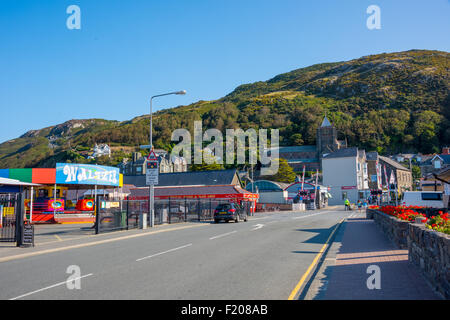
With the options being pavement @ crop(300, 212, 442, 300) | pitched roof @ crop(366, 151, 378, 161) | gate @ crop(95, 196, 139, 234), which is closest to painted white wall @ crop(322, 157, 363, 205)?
pitched roof @ crop(366, 151, 378, 161)

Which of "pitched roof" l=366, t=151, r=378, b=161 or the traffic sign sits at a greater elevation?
"pitched roof" l=366, t=151, r=378, b=161

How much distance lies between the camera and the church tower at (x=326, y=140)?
522ft

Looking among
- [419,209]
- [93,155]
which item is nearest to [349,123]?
[93,155]

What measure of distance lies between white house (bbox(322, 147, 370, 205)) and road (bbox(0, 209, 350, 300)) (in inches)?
3160

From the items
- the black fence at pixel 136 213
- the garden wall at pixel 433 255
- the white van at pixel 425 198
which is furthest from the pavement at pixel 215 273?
the white van at pixel 425 198

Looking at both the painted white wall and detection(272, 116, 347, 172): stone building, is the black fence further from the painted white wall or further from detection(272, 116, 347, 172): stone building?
detection(272, 116, 347, 172): stone building

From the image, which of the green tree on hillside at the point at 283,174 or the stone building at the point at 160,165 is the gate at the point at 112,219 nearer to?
the green tree on hillside at the point at 283,174

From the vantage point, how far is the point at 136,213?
25.3 meters

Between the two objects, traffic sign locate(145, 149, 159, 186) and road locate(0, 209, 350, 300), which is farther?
traffic sign locate(145, 149, 159, 186)

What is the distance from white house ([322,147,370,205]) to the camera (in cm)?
8926

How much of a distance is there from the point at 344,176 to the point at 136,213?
7628cm
